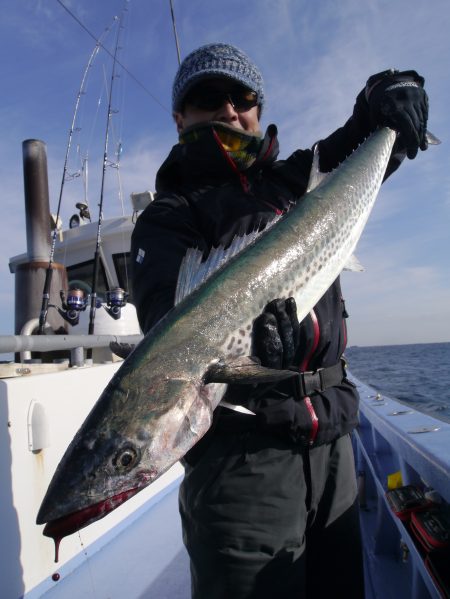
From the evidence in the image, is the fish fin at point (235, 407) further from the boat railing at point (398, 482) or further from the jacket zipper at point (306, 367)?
the boat railing at point (398, 482)

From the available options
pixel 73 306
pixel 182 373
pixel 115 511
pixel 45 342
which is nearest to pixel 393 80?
pixel 182 373

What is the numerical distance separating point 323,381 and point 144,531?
300cm

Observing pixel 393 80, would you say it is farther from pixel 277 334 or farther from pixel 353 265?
pixel 277 334

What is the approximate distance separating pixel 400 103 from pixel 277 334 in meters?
1.87

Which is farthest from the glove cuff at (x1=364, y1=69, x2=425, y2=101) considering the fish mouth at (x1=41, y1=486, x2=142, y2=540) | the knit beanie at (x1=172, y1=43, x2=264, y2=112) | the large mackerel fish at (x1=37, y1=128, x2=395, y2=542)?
the fish mouth at (x1=41, y1=486, x2=142, y2=540)

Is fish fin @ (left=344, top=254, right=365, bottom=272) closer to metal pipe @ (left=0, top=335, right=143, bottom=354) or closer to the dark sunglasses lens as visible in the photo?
the dark sunglasses lens

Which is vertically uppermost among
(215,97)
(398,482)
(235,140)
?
(215,97)

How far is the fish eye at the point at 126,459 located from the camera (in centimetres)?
142

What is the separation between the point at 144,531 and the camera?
159 inches

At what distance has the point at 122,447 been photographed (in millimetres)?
1447

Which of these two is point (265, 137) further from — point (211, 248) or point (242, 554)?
point (242, 554)

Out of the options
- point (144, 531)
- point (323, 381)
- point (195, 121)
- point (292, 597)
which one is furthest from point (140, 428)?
point (144, 531)

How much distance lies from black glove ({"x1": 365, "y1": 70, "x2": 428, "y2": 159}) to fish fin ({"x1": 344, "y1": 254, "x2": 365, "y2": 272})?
36.1 inches

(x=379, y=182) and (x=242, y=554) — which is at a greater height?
(x=379, y=182)
